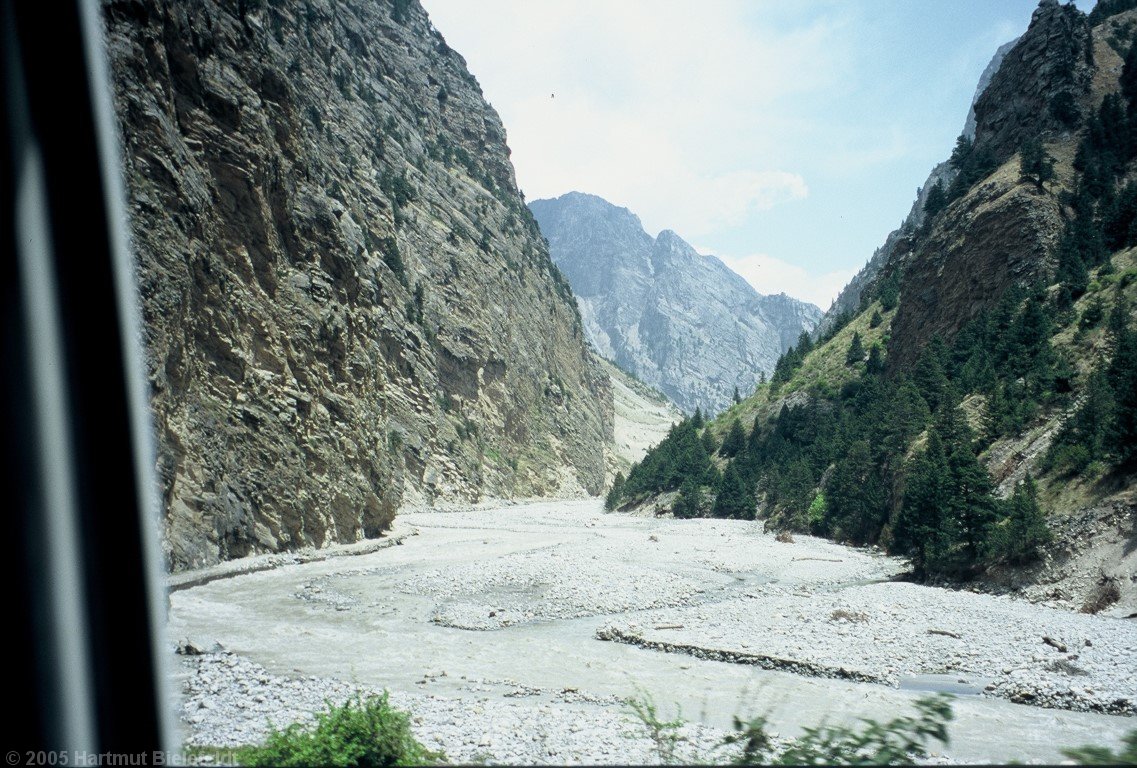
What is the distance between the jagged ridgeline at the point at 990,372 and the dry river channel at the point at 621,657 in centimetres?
515

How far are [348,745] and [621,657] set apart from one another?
10.3 metres

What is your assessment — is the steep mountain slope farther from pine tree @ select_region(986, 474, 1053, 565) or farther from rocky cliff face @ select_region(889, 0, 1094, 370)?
pine tree @ select_region(986, 474, 1053, 565)

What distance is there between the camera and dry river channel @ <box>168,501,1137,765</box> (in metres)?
9.82

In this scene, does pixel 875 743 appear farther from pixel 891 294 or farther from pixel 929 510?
pixel 891 294

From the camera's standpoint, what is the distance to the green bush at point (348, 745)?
544 centimetres

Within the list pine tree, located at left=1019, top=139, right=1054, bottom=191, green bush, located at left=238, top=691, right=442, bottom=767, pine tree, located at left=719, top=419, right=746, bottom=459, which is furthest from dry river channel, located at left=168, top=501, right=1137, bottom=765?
pine tree, located at left=719, top=419, right=746, bottom=459

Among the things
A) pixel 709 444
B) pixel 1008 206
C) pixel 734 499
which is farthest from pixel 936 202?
pixel 734 499

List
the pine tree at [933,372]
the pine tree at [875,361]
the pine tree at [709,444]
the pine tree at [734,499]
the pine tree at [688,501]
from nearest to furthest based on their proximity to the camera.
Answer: the pine tree at [933,372] < the pine tree at [875,361] < the pine tree at [734,499] < the pine tree at [688,501] < the pine tree at [709,444]

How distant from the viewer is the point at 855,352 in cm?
6731

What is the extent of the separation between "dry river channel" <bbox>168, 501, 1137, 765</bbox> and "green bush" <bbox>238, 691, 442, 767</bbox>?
2195mm

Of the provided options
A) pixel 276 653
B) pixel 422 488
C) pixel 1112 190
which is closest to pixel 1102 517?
pixel 276 653

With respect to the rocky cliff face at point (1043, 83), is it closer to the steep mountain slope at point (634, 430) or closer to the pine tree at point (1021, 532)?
the pine tree at point (1021, 532)

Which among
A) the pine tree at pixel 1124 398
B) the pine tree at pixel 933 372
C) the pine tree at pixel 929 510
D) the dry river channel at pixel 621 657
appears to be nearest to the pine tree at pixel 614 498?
the pine tree at pixel 933 372

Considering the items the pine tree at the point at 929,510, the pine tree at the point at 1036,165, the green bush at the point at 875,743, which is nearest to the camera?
the green bush at the point at 875,743
